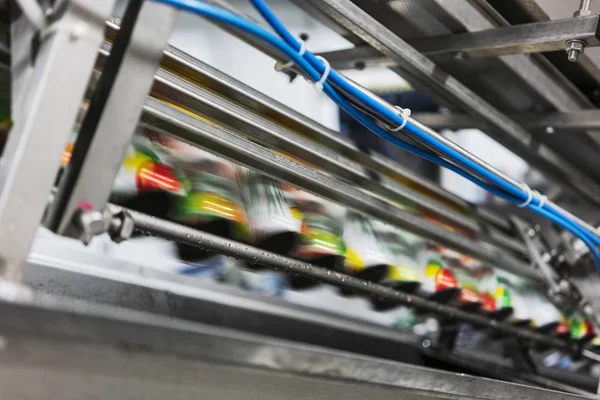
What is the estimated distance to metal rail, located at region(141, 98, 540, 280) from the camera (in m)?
1.01

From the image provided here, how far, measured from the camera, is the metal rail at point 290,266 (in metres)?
0.93

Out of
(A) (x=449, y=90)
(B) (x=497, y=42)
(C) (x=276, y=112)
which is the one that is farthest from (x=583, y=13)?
(C) (x=276, y=112)

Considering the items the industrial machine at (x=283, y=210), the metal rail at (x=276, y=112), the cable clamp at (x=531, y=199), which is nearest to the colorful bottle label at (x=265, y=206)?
the industrial machine at (x=283, y=210)

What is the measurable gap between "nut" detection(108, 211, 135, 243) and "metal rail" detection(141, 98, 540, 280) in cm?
22

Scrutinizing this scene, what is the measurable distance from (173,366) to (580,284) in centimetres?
145

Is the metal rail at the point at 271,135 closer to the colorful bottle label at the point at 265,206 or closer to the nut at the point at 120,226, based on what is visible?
the colorful bottle label at the point at 265,206

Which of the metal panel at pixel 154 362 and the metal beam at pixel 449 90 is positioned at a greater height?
the metal beam at pixel 449 90

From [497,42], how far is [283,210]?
560 millimetres

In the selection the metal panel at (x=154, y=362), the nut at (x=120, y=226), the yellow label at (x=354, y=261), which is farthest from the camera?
the yellow label at (x=354, y=261)

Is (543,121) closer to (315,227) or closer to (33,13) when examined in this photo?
(315,227)

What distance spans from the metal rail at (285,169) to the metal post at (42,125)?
273 mm

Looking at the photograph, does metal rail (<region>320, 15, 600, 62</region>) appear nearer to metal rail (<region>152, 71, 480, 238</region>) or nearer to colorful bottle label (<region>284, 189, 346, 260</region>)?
metal rail (<region>152, 71, 480, 238</region>)

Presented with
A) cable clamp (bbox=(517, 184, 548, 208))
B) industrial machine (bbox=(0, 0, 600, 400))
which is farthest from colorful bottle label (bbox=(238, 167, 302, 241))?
cable clamp (bbox=(517, 184, 548, 208))

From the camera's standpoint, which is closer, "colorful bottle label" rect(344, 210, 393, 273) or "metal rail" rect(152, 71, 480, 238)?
"metal rail" rect(152, 71, 480, 238)
